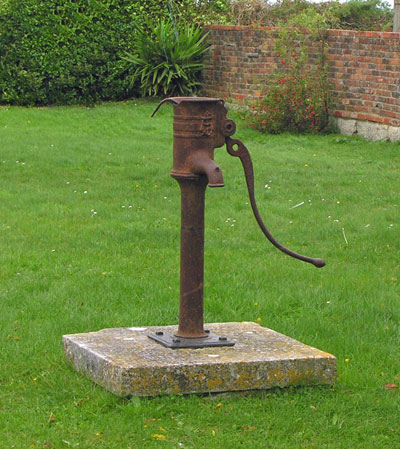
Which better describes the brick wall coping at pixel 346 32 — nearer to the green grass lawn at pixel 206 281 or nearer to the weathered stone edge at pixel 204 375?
the green grass lawn at pixel 206 281

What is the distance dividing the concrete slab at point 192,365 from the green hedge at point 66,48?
13.0m

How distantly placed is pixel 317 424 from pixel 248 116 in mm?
11907

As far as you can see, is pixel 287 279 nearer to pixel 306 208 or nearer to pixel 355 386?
pixel 355 386

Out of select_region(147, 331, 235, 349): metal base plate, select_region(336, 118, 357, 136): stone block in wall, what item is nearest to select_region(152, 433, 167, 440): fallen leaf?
select_region(147, 331, 235, 349): metal base plate

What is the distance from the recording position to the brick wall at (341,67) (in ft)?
44.1

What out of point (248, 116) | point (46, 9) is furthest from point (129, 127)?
point (46, 9)

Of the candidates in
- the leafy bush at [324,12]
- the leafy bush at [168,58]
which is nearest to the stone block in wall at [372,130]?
the leafy bush at [324,12]

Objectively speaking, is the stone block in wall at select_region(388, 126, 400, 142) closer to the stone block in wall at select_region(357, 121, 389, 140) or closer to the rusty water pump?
the stone block in wall at select_region(357, 121, 389, 140)

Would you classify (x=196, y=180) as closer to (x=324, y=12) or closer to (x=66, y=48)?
(x=66, y=48)

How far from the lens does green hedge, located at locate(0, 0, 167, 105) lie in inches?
649

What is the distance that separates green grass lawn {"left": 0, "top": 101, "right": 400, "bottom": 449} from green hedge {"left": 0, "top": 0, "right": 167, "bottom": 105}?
165 inches

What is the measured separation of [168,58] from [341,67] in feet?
13.2

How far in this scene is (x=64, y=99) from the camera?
56.5ft

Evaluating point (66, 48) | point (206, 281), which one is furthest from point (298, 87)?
point (206, 281)
